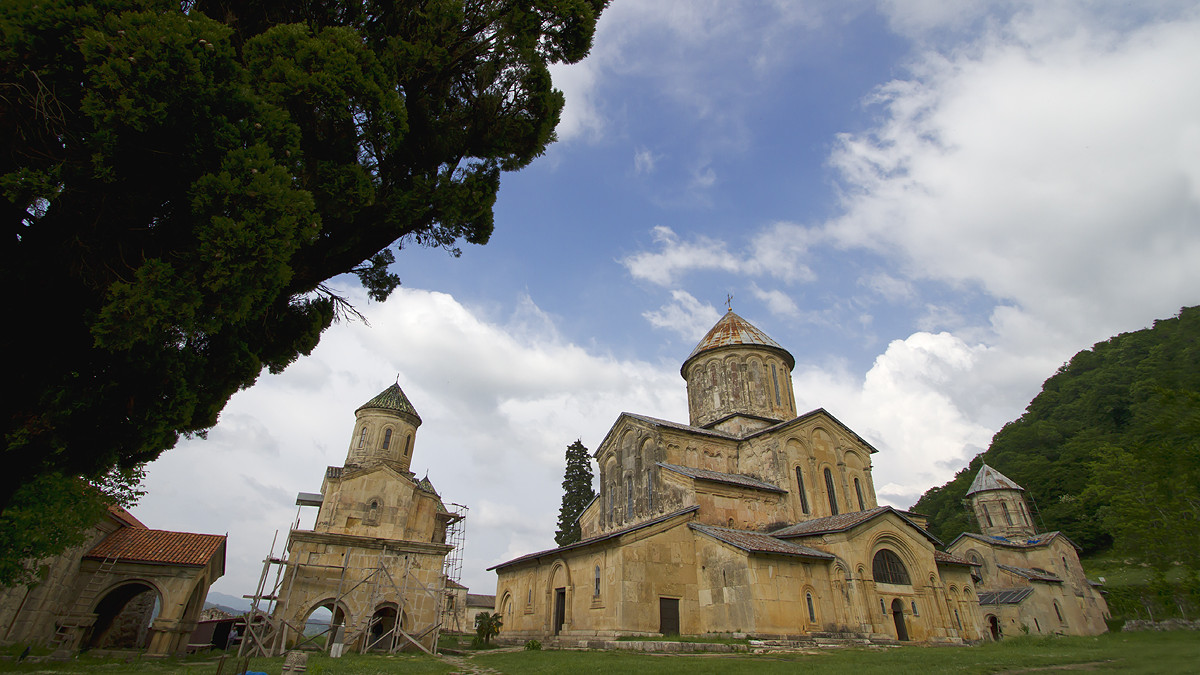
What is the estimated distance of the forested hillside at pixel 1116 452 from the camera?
18.1 feet

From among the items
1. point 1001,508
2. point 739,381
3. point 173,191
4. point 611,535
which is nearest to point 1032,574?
point 1001,508

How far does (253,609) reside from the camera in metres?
12.2

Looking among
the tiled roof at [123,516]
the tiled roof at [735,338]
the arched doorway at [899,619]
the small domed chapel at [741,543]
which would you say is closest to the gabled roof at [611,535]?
the small domed chapel at [741,543]

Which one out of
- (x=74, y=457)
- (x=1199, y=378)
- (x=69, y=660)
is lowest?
(x=69, y=660)

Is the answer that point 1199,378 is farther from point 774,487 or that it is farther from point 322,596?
point 322,596

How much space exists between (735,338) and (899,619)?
1066cm

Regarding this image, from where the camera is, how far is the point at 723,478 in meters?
15.7

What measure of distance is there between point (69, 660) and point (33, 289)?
1317 cm

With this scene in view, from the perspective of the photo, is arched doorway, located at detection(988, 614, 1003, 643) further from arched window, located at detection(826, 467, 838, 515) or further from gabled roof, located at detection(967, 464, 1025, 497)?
arched window, located at detection(826, 467, 838, 515)

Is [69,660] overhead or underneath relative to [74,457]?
underneath

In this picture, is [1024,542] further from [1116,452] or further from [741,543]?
[741,543]

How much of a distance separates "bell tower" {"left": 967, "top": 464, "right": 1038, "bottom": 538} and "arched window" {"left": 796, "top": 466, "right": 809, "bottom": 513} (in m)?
20.2

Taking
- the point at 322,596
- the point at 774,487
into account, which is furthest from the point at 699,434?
the point at 322,596

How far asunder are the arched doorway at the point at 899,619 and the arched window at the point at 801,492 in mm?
3601
